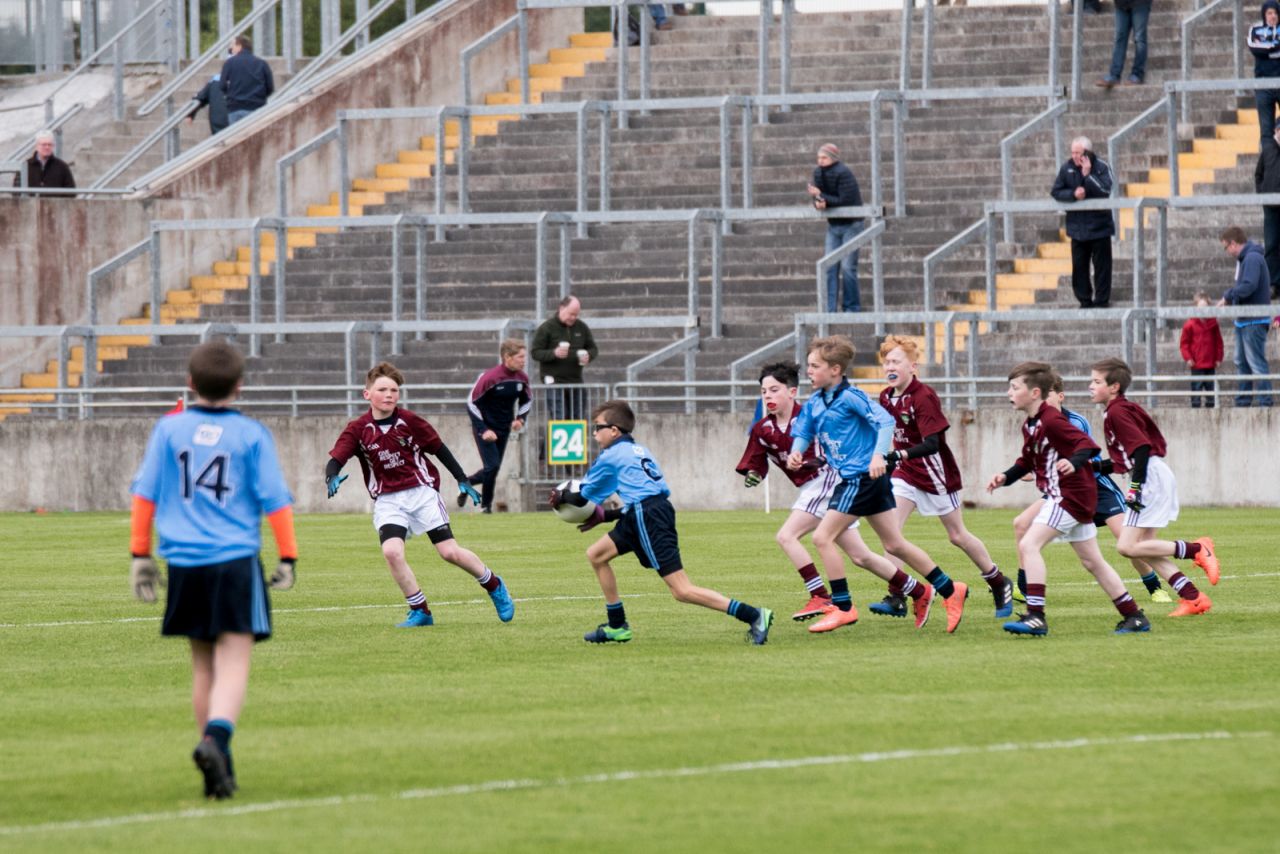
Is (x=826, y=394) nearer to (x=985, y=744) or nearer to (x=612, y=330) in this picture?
(x=985, y=744)

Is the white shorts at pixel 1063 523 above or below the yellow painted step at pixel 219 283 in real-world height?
below

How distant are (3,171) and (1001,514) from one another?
17.8 meters

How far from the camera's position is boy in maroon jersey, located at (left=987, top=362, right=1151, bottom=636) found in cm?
1352

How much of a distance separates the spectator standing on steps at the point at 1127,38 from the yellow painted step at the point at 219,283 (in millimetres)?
13212

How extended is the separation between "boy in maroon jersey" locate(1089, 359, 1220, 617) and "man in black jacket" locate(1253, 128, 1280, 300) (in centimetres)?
1347

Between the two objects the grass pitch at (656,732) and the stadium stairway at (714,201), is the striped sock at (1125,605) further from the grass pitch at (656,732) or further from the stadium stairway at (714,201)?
the stadium stairway at (714,201)

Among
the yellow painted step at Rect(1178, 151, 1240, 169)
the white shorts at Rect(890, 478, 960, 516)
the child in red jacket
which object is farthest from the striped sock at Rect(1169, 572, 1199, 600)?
the yellow painted step at Rect(1178, 151, 1240, 169)

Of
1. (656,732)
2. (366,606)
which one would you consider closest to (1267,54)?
(366,606)

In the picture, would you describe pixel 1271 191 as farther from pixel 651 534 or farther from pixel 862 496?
pixel 651 534

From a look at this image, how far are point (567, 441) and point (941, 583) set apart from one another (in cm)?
1459

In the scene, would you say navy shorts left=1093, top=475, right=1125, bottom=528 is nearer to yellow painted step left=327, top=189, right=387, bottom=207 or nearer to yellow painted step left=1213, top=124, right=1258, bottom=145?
yellow painted step left=1213, top=124, right=1258, bottom=145

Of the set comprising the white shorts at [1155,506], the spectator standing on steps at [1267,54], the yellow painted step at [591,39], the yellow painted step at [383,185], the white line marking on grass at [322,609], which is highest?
the yellow painted step at [591,39]

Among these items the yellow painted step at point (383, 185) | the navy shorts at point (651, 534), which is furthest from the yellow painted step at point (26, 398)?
the navy shorts at point (651, 534)

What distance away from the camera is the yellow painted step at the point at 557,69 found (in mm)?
40156
